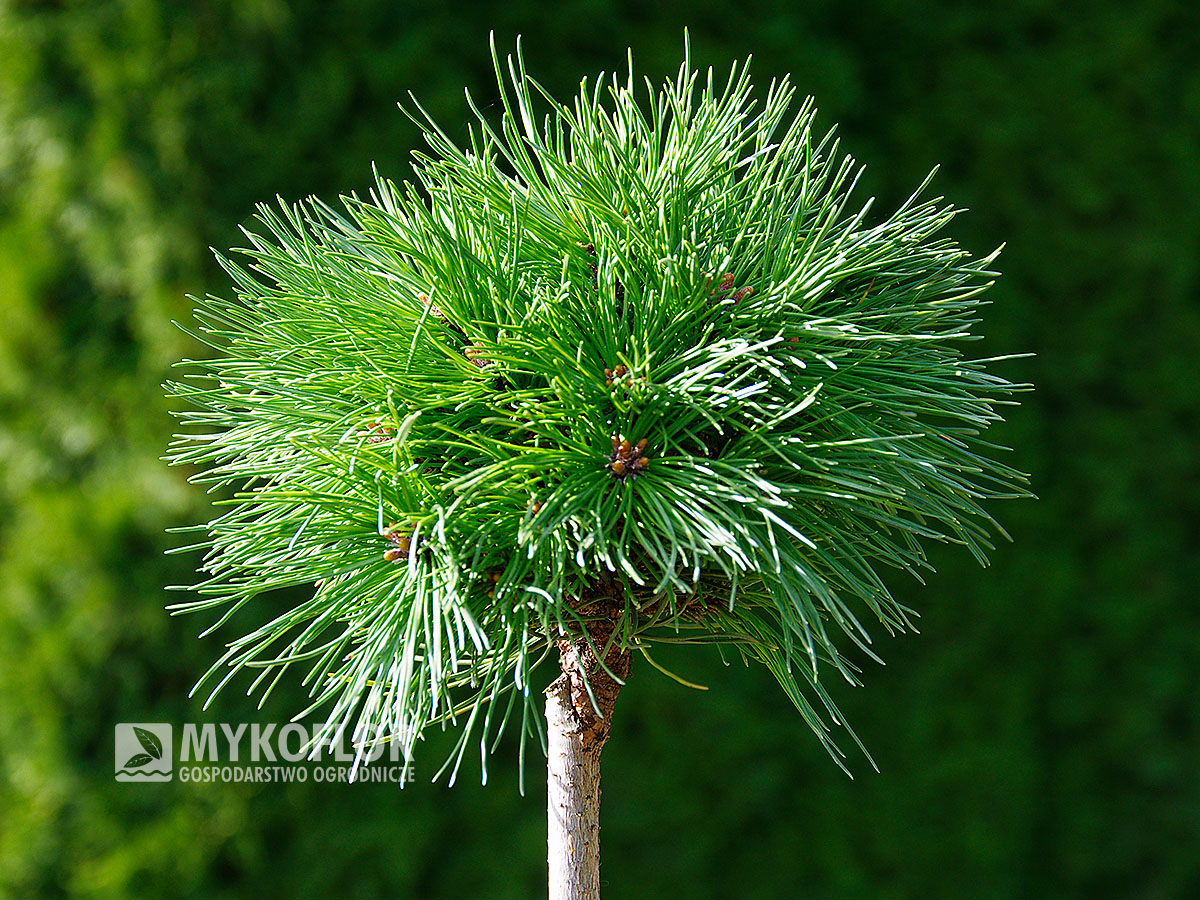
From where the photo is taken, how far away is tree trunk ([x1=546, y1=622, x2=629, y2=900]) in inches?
20.8

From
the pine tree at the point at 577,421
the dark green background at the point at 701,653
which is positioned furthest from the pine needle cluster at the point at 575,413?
the dark green background at the point at 701,653

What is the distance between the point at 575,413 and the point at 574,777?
214mm

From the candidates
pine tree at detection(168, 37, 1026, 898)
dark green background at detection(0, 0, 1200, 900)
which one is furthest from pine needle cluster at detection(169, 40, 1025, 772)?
dark green background at detection(0, 0, 1200, 900)

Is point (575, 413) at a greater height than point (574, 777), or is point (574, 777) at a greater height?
point (575, 413)

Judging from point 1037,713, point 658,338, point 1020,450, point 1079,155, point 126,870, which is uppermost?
point 1079,155

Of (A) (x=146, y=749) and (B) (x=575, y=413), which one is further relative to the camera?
(A) (x=146, y=749)

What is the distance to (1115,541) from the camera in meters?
1.52

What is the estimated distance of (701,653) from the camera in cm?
133

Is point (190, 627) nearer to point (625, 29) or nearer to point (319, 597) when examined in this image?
point (319, 597)

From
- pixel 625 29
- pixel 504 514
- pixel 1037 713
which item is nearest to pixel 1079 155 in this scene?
pixel 625 29

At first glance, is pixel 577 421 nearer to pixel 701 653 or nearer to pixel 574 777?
pixel 574 777

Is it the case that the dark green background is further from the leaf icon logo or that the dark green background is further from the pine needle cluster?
the pine needle cluster

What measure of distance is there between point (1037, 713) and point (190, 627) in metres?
1.26

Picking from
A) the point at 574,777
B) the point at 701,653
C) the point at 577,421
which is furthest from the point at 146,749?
the point at 577,421
